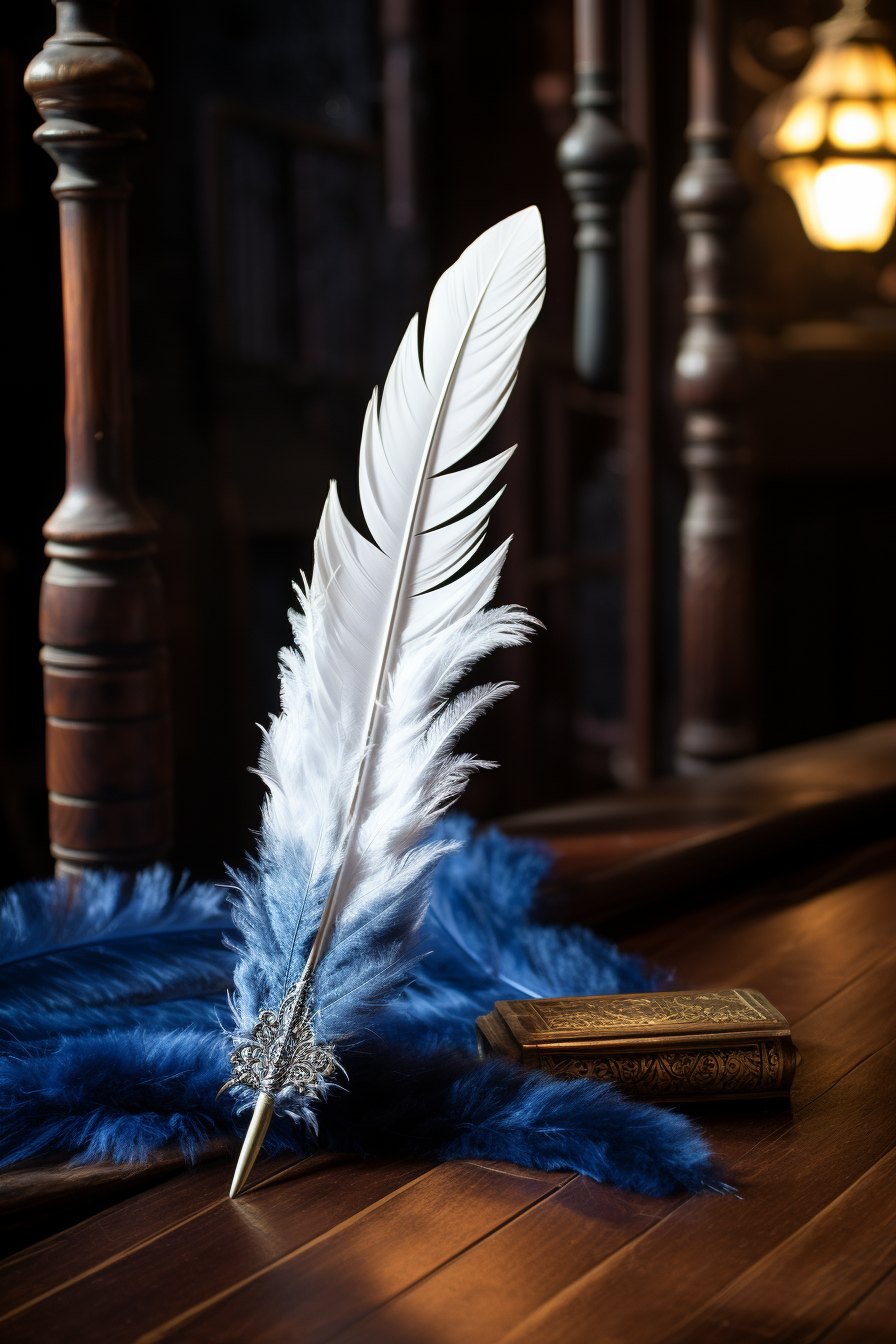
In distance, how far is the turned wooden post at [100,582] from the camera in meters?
1.26

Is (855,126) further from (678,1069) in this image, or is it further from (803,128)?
(678,1069)

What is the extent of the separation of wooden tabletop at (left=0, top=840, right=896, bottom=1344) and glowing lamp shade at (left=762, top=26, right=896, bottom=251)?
239 cm

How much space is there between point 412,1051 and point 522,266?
582 mm

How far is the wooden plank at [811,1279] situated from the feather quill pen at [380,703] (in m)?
0.29

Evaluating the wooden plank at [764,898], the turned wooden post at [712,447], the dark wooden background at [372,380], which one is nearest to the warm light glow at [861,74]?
the dark wooden background at [372,380]

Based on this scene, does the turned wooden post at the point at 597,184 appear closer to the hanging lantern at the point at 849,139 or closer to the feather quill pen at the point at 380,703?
the feather quill pen at the point at 380,703

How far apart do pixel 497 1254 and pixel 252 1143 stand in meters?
0.17

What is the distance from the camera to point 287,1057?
90 cm

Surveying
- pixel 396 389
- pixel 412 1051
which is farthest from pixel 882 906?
pixel 396 389

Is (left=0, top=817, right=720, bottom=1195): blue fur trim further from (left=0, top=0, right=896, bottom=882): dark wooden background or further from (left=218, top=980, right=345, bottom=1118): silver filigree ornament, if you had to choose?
(left=0, top=0, right=896, bottom=882): dark wooden background

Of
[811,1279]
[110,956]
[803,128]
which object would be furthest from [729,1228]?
[803,128]

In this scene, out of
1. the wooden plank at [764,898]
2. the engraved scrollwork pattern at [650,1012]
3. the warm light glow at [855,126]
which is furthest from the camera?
the warm light glow at [855,126]

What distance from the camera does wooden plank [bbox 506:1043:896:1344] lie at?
2.44ft

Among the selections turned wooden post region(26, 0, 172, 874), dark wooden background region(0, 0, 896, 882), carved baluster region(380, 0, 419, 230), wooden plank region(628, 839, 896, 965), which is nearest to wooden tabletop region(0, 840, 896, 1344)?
wooden plank region(628, 839, 896, 965)
